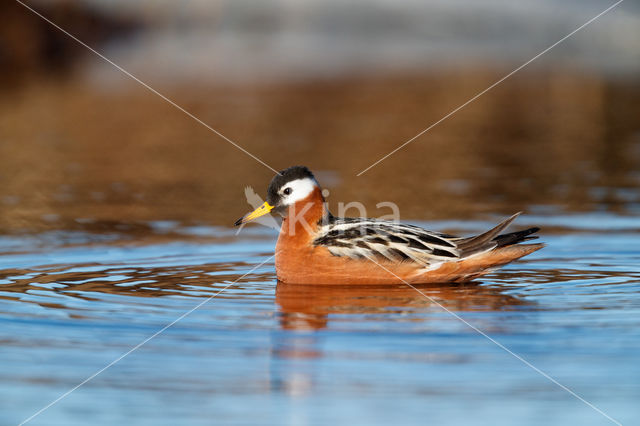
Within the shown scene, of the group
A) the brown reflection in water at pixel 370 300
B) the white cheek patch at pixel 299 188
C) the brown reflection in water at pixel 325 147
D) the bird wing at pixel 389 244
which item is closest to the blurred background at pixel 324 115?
the brown reflection in water at pixel 325 147

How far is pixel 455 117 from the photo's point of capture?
89.5 ft

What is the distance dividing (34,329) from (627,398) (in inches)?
186

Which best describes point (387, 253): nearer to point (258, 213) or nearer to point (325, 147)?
point (258, 213)

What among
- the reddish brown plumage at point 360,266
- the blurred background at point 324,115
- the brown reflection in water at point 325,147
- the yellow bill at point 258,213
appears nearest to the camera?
the reddish brown plumage at point 360,266

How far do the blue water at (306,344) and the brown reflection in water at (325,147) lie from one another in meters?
3.60

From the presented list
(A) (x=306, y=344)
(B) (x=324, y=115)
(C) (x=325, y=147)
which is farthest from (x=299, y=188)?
(B) (x=324, y=115)

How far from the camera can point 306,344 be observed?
8070 mm

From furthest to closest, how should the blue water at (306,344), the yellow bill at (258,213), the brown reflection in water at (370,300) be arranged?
1. the yellow bill at (258,213)
2. the brown reflection in water at (370,300)
3. the blue water at (306,344)

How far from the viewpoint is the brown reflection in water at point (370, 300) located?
916 cm

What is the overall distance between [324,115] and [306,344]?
1979 cm

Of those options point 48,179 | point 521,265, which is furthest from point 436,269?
point 48,179

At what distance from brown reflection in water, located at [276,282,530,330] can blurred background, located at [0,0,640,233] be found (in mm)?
4057

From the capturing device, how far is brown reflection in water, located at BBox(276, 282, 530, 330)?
9164 millimetres

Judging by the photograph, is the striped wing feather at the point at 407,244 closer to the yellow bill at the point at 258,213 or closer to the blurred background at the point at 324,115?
the yellow bill at the point at 258,213
